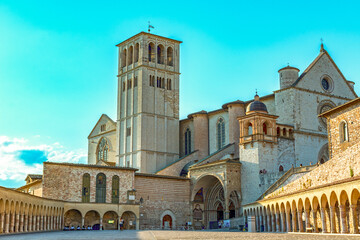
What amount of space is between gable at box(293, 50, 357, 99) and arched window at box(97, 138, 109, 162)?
30776 mm

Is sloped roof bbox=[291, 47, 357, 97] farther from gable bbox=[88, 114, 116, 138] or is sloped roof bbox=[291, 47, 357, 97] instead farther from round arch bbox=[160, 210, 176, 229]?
→ gable bbox=[88, 114, 116, 138]

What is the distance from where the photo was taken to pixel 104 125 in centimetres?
7400

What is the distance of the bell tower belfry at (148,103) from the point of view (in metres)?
63.4

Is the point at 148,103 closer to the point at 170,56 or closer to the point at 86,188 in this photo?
the point at 170,56

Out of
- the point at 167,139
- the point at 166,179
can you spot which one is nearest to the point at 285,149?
the point at 166,179

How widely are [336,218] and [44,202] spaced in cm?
2318

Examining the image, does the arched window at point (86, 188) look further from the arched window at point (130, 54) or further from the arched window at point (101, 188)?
the arched window at point (130, 54)

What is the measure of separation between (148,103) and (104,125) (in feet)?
40.0

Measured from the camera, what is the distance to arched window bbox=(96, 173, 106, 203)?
47969 mm

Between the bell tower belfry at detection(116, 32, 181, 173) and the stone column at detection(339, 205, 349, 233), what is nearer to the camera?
the stone column at detection(339, 205, 349, 233)

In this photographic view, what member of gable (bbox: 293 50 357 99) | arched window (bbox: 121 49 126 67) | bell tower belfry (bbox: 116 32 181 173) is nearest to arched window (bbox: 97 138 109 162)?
bell tower belfry (bbox: 116 32 181 173)

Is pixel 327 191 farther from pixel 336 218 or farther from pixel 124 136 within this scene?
pixel 124 136

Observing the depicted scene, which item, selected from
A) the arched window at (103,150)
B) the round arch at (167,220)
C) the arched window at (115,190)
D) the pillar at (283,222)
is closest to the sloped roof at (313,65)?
the round arch at (167,220)

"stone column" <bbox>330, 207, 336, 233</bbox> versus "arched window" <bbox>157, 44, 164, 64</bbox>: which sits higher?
"arched window" <bbox>157, 44, 164, 64</bbox>
